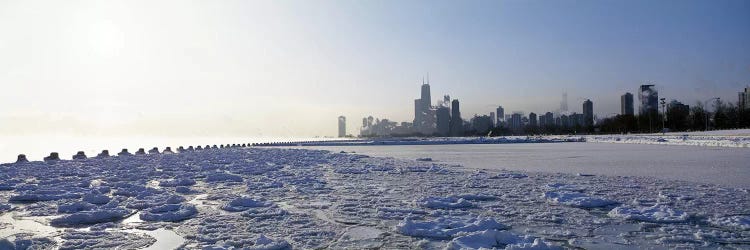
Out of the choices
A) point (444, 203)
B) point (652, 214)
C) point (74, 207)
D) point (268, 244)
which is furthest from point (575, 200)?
point (74, 207)

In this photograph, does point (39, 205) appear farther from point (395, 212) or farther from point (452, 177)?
point (452, 177)

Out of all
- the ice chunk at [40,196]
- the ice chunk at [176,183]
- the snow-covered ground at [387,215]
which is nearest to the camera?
the snow-covered ground at [387,215]

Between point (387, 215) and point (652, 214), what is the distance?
340 cm

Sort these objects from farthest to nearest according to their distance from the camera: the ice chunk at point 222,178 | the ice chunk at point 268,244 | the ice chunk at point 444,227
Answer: the ice chunk at point 222,178, the ice chunk at point 444,227, the ice chunk at point 268,244

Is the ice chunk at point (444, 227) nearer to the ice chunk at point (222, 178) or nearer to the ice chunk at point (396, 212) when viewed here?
the ice chunk at point (396, 212)

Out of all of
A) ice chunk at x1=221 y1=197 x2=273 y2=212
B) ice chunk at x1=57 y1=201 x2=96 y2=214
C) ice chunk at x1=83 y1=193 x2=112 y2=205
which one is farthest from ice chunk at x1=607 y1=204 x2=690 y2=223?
ice chunk at x1=83 y1=193 x2=112 y2=205

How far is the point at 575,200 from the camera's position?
7879mm

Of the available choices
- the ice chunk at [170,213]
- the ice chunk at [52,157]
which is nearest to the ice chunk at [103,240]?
the ice chunk at [170,213]

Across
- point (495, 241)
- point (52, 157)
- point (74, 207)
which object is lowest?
point (495, 241)

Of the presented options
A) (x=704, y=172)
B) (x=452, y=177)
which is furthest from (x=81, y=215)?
(x=704, y=172)

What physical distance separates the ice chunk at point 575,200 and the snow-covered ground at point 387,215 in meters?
0.02

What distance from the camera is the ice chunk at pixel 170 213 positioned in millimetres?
6762

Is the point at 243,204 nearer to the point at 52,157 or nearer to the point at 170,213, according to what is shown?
the point at 170,213

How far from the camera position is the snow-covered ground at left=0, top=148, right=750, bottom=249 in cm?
532
